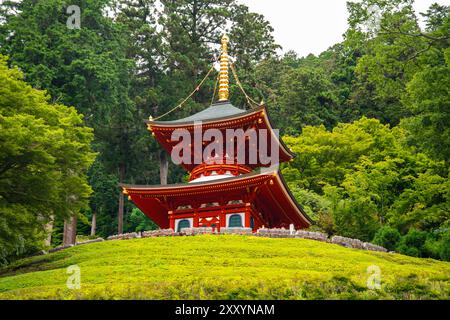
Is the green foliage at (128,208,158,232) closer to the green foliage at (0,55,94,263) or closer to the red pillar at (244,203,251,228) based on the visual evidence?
the red pillar at (244,203,251,228)

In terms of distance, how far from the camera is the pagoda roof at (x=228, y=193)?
3322cm

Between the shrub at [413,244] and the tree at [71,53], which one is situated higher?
the tree at [71,53]

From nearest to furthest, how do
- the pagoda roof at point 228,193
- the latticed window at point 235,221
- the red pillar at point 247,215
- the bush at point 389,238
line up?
the pagoda roof at point 228,193 → the red pillar at point 247,215 → the latticed window at point 235,221 → the bush at point 389,238


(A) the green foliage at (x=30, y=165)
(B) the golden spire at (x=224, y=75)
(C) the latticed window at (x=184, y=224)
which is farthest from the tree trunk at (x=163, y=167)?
(A) the green foliage at (x=30, y=165)

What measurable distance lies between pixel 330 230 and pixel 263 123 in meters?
13.2

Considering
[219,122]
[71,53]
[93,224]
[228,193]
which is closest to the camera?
[228,193]

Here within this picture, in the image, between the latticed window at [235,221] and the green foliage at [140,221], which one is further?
the green foliage at [140,221]

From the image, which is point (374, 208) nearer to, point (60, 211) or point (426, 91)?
point (426, 91)

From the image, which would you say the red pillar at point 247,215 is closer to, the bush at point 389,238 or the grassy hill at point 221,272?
the grassy hill at point 221,272

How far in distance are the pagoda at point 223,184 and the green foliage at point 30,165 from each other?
23.1 ft

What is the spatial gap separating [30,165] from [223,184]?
10669 mm

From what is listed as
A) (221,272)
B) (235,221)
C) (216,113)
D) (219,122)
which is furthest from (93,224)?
(221,272)

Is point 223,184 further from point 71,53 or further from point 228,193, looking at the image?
point 71,53

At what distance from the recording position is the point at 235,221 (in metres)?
34.3
